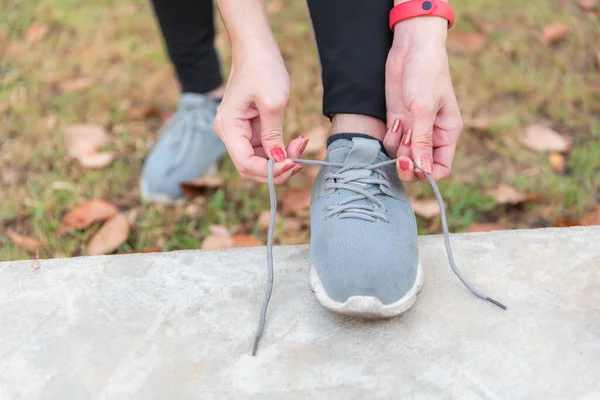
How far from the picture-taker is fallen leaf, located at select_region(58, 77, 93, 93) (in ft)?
5.99

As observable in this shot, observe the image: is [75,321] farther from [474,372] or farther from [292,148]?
[474,372]

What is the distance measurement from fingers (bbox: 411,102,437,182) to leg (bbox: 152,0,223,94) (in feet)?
2.09

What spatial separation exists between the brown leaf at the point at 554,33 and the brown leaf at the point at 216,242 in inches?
47.1

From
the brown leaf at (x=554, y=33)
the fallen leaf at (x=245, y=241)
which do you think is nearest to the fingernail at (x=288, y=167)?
the fallen leaf at (x=245, y=241)

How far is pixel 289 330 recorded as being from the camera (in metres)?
0.94

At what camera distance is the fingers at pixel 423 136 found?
96 centimetres

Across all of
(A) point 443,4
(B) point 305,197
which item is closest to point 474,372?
(A) point 443,4

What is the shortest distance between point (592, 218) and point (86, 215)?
43.5 inches

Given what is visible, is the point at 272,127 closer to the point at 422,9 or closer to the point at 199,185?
the point at 422,9

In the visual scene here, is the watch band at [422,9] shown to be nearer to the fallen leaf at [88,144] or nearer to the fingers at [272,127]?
the fingers at [272,127]

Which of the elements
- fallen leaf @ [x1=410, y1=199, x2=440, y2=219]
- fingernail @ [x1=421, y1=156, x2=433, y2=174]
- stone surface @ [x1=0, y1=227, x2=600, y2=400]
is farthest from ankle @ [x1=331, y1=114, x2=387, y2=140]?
fallen leaf @ [x1=410, y1=199, x2=440, y2=219]

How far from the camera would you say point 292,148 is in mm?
1023

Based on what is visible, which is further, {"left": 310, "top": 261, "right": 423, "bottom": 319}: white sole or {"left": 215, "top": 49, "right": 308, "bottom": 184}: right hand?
{"left": 215, "top": 49, "right": 308, "bottom": 184}: right hand

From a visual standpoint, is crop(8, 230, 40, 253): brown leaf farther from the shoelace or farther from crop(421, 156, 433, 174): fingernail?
crop(421, 156, 433, 174): fingernail
